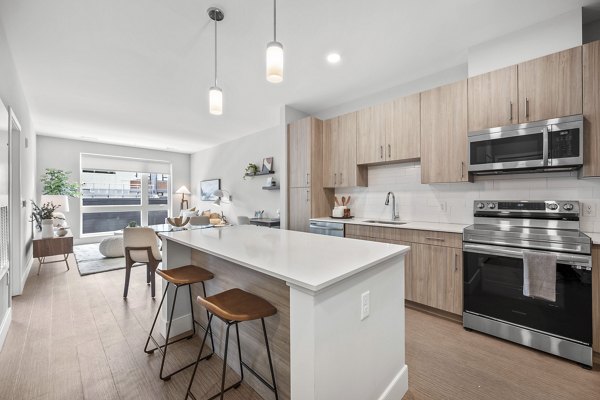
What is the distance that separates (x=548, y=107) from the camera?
2.21 meters

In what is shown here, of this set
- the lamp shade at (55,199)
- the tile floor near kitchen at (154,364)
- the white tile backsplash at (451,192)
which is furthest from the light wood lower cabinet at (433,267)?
the lamp shade at (55,199)

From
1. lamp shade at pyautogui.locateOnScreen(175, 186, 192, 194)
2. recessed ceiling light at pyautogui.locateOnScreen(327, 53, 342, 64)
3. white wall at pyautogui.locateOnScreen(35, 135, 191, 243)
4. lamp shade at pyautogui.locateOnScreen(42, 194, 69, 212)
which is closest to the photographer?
recessed ceiling light at pyautogui.locateOnScreen(327, 53, 342, 64)

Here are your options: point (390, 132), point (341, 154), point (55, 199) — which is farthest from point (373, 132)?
point (55, 199)

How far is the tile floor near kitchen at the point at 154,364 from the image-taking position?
5.47 feet

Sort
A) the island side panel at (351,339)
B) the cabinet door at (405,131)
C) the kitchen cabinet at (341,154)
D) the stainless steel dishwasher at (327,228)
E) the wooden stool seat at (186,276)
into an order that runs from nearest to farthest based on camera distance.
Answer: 1. the island side panel at (351,339)
2. the wooden stool seat at (186,276)
3. the cabinet door at (405,131)
4. the stainless steel dishwasher at (327,228)
5. the kitchen cabinet at (341,154)

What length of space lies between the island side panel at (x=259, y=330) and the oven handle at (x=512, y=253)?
1.80m

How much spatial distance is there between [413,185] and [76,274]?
16.7 ft

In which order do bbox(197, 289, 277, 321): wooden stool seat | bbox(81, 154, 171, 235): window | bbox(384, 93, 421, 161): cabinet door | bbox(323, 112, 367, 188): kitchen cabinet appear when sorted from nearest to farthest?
1. bbox(197, 289, 277, 321): wooden stool seat
2. bbox(384, 93, 421, 161): cabinet door
3. bbox(323, 112, 367, 188): kitchen cabinet
4. bbox(81, 154, 171, 235): window

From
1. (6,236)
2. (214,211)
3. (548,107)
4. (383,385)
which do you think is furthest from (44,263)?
(548,107)

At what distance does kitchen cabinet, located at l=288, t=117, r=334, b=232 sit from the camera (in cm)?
387

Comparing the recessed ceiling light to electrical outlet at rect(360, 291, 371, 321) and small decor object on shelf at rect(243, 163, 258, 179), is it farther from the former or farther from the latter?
small decor object on shelf at rect(243, 163, 258, 179)

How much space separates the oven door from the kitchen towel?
0.05 m

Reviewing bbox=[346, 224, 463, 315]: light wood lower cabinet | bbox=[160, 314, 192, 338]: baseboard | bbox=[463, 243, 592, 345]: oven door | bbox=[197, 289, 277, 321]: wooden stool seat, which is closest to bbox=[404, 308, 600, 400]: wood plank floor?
bbox=[463, 243, 592, 345]: oven door

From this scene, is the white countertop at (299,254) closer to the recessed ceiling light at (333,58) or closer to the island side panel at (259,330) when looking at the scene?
the island side panel at (259,330)
